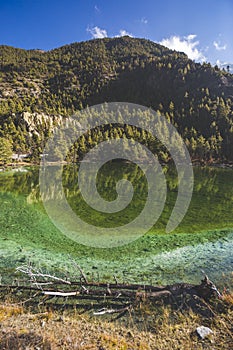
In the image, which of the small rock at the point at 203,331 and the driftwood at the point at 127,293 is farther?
the driftwood at the point at 127,293

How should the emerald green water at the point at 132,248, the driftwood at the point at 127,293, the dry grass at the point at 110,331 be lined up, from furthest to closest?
the emerald green water at the point at 132,248, the driftwood at the point at 127,293, the dry grass at the point at 110,331

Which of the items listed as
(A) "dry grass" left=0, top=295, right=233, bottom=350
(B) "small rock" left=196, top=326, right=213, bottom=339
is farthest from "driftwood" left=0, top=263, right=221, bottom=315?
(B) "small rock" left=196, top=326, right=213, bottom=339

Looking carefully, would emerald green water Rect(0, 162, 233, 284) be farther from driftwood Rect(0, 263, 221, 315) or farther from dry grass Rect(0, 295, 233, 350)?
dry grass Rect(0, 295, 233, 350)

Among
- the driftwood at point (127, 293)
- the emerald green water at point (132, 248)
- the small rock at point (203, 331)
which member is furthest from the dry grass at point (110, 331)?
the emerald green water at point (132, 248)

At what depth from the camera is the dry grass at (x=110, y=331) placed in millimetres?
7844

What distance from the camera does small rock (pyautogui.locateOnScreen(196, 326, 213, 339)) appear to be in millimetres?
8375

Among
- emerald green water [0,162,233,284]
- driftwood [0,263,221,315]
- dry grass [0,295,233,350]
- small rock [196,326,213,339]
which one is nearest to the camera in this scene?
dry grass [0,295,233,350]

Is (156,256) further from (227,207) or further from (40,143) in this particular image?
(40,143)

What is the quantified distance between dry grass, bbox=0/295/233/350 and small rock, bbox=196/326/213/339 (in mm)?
146

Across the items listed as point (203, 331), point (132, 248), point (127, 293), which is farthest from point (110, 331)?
point (132, 248)

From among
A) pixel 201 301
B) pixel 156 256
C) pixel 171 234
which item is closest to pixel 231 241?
pixel 171 234

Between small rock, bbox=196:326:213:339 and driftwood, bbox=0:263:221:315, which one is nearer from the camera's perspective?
small rock, bbox=196:326:213:339

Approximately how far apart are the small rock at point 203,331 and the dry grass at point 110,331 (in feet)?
0.48

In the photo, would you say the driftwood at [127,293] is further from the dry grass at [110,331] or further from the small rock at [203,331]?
the small rock at [203,331]
